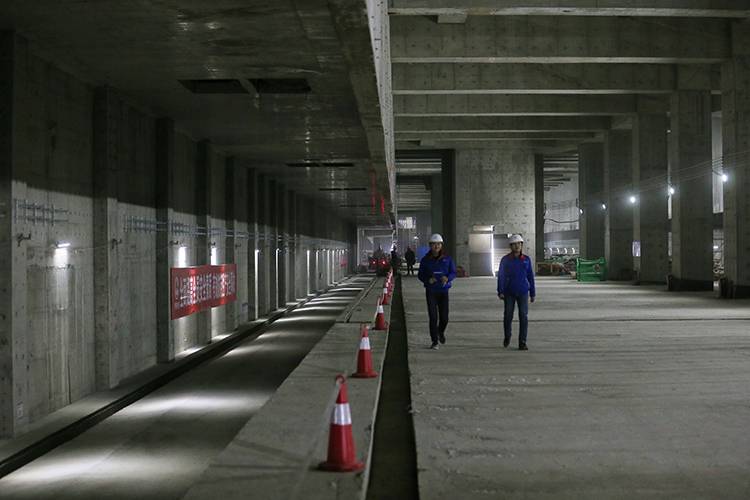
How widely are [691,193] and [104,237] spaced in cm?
2541

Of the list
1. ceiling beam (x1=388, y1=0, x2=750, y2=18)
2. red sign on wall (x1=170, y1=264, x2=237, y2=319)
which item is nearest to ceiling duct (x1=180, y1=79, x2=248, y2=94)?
red sign on wall (x1=170, y1=264, x2=237, y2=319)

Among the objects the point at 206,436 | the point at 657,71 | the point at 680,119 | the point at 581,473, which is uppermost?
the point at 657,71

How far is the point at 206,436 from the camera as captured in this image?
11.1 meters

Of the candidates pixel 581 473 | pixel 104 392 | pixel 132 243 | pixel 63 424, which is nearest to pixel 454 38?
pixel 132 243

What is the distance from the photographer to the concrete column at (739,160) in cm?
2653

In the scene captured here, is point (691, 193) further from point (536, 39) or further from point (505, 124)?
point (505, 124)

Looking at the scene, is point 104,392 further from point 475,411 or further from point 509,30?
point 509,30

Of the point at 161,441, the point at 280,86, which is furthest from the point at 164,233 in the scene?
the point at 161,441

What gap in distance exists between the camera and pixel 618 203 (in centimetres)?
4216

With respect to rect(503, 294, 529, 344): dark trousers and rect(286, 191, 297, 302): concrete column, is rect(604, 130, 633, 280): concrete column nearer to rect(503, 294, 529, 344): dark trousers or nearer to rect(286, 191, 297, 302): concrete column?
rect(286, 191, 297, 302): concrete column

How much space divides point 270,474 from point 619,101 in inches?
1373

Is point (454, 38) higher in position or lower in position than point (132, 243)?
higher

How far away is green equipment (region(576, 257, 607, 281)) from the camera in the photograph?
141 feet

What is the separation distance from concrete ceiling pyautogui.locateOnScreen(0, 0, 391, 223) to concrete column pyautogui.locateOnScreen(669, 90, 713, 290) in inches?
695
